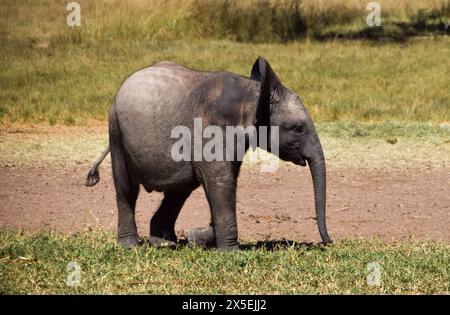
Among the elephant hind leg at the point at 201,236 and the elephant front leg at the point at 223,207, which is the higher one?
the elephant front leg at the point at 223,207

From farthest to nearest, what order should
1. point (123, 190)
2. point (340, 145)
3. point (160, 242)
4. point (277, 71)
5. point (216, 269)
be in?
point (277, 71) → point (340, 145) → point (160, 242) → point (123, 190) → point (216, 269)

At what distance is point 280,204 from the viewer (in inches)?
391

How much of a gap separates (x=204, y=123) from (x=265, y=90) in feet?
1.62

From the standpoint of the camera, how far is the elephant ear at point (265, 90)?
7348mm

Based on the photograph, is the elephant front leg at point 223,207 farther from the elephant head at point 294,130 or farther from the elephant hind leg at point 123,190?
the elephant hind leg at point 123,190

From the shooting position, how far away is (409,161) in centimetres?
1174

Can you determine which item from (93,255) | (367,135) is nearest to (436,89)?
(367,135)

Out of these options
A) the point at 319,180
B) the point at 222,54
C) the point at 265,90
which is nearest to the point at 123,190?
the point at 265,90

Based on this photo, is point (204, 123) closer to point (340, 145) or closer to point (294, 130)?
point (294, 130)

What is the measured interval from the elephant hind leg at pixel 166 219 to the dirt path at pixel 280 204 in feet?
3.00

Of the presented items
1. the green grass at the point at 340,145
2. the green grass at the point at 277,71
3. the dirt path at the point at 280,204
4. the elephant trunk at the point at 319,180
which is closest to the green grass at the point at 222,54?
the green grass at the point at 277,71

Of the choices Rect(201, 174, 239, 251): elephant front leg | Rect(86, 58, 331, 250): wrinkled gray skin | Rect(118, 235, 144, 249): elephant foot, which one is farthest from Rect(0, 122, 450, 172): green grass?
Rect(201, 174, 239, 251): elephant front leg

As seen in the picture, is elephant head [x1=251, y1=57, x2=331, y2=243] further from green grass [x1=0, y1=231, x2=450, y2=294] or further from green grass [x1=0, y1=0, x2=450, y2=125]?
green grass [x1=0, y1=0, x2=450, y2=125]

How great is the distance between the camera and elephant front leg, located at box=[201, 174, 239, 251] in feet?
24.3
